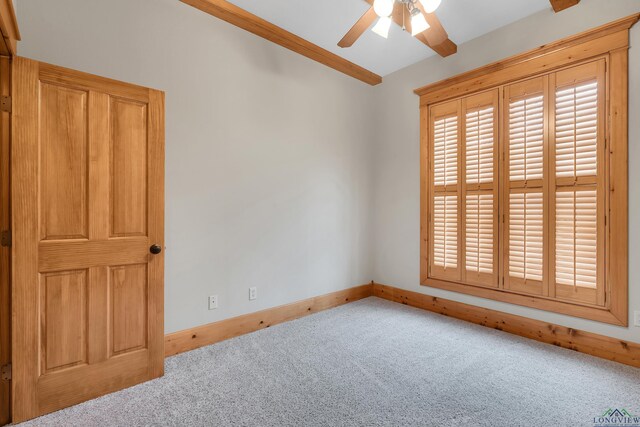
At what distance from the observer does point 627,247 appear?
234cm

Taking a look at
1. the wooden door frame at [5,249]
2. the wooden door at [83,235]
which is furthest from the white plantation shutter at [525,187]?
the wooden door frame at [5,249]

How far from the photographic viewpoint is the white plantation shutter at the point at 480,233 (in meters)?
3.13

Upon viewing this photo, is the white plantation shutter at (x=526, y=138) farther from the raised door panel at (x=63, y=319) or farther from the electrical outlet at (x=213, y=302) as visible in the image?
the raised door panel at (x=63, y=319)

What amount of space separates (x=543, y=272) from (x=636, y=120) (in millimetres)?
1390

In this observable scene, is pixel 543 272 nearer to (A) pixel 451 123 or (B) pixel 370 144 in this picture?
(A) pixel 451 123

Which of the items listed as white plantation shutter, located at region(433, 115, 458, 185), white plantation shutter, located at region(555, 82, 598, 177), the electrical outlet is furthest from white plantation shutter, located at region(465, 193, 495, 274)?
the electrical outlet

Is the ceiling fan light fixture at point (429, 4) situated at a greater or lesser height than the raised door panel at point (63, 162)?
greater

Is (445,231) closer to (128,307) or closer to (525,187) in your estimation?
(525,187)

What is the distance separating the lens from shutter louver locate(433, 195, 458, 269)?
3.42 m

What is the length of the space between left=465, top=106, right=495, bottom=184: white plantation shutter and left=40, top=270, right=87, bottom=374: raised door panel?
11.6ft

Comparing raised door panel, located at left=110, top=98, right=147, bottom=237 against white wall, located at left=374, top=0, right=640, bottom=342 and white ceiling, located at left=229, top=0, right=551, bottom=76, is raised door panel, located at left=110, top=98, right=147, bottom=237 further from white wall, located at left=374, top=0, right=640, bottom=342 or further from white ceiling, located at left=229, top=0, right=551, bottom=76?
white wall, located at left=374, top=0, right=640, bottom=342

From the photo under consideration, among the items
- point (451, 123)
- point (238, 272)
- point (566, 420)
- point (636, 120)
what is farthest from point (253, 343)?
point (636, 120)

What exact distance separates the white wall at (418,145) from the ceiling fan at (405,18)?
1.01 metres

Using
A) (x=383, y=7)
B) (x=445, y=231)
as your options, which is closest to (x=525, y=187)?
(x=445, y=231)
